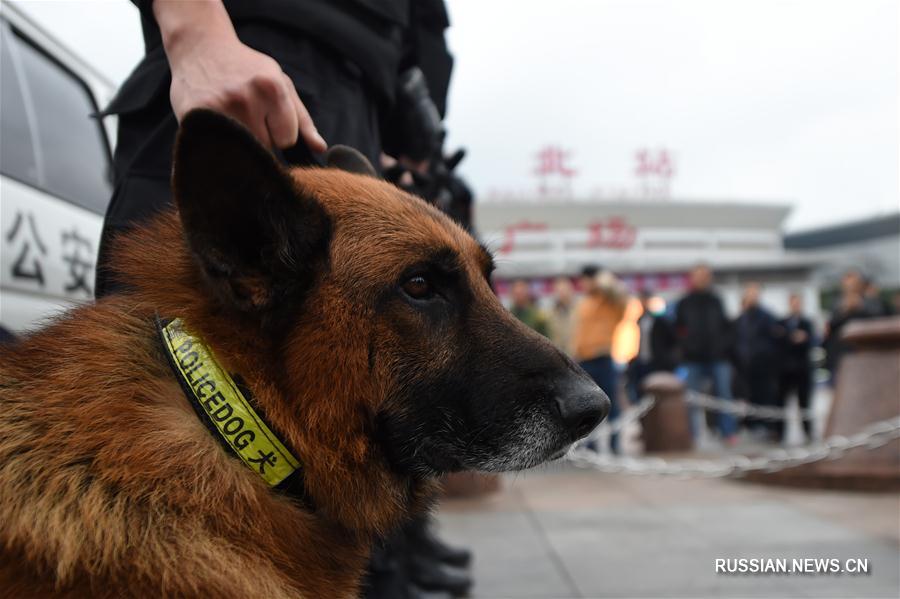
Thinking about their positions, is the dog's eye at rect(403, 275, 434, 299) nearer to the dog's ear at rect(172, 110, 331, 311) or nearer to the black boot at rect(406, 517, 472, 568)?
the dog's ear at rect(172, 110, 331, 311)

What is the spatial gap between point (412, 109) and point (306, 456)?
1580 mm

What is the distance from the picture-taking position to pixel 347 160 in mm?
2090

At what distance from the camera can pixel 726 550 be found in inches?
164

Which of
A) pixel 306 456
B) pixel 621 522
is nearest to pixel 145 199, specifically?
pixel 306 456

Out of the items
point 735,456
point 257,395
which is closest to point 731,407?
point 735,456

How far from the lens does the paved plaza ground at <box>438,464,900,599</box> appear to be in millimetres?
3527

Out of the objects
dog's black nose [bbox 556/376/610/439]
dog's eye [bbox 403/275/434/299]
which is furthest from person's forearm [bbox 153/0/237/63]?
dog's black nose [bbox 556/376/610/439]

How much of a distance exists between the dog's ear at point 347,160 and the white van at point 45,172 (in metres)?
0.88

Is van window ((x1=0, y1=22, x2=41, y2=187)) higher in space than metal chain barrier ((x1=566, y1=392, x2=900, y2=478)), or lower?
higher

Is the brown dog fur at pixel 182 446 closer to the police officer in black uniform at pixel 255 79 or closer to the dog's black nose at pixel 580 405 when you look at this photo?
the police officer in black uniform at pixel 255 79

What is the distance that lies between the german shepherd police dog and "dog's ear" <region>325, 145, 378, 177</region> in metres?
0.26

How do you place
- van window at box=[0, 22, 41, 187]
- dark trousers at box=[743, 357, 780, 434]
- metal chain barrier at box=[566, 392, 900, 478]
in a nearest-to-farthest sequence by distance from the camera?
van window at box=[0, 22, 41, 187], metal chain barrier at box=[566, 392, 900, 478], dark trousers at box=[743, 357, 780, 434]

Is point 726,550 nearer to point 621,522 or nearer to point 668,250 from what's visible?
point 621,522

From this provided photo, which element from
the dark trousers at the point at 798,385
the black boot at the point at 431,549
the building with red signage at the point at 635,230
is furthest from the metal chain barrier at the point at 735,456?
the building with red signage at the point at 635,230
